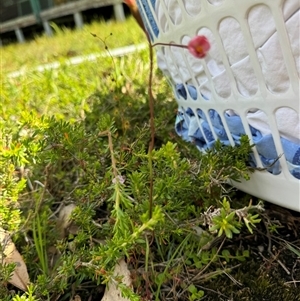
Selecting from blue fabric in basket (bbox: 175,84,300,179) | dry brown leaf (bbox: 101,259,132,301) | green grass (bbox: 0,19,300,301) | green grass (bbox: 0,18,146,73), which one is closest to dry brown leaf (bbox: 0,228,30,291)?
green grass (bbox: 0,19,300,301)

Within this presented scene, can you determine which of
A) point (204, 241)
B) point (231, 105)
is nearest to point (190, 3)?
point (231, 105)

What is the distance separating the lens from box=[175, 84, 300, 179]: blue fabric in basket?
0.92 metres

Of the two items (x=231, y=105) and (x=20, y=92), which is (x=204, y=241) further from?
(x=20, y=92)

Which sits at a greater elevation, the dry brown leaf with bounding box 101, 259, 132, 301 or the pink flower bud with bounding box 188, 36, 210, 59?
the pink flower bud with bounding box 188, 36, 210, 59

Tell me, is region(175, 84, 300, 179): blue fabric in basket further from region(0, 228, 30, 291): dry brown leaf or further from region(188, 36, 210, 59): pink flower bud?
region(0, 228, 30, 291): dry brown leaf

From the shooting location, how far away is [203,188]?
3.14 feet

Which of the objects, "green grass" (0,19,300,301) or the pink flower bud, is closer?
the pink flower bud

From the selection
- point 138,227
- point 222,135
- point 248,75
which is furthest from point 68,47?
point 138,227

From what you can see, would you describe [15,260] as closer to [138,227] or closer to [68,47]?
[138,227]

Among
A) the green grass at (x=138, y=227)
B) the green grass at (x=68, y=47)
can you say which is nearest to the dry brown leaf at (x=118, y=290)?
the green grass at (x=138, y=227)

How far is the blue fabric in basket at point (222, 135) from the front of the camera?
3.01 ft

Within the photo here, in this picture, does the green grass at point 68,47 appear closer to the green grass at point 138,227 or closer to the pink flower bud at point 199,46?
the green grass at point 138,227

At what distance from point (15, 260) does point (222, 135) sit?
1.75 feet

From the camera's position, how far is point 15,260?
1054 mm
